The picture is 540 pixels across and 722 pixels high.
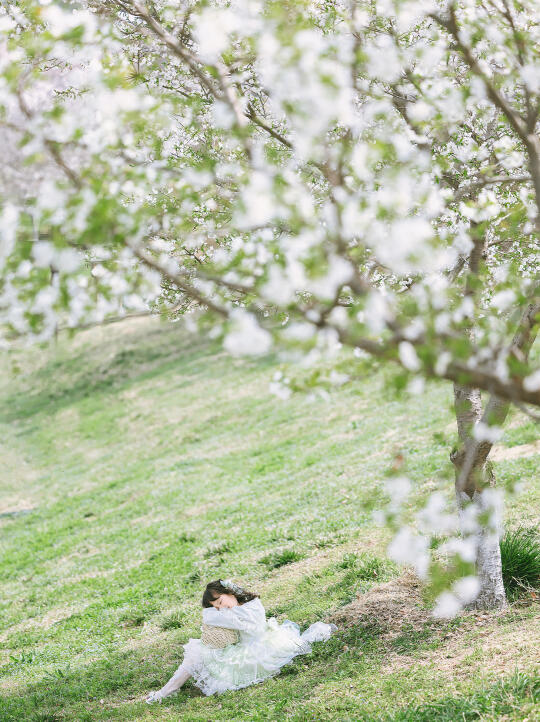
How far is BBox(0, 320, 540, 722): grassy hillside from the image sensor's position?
7.05 m

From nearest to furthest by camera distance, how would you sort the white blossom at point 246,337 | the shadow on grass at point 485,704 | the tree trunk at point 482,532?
the white blossom at point 246,337 → the shadow on grass at point 485,704 → the tree trunk at point 482,532

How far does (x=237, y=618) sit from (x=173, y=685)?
96 cm

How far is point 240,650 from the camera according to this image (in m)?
8.42

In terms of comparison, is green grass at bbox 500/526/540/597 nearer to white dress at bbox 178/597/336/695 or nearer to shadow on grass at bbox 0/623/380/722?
shadow on grass at bbox 0/623/380/722

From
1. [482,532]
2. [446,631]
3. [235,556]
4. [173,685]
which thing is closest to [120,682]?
[173,685]

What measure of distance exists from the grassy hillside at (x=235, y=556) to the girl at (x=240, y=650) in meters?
0.20

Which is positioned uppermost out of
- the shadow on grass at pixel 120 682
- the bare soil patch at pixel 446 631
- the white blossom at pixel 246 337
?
the white blossom at pixel 246 337

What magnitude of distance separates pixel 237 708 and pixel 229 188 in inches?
196

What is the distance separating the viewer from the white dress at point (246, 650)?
825cm

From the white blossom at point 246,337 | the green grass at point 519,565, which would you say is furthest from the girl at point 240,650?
the white blossom at point 246,337

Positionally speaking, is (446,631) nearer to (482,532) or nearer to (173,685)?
(482,532)

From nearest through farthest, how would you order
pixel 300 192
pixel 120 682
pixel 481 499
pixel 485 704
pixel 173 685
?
1. pixel 300 192
2. pixel 485 704
3. pixel 481 499
4. pixel 173 685
5. pixel 120 682

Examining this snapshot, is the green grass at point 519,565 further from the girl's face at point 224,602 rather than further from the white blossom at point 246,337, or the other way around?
the white blossom at point 246,337

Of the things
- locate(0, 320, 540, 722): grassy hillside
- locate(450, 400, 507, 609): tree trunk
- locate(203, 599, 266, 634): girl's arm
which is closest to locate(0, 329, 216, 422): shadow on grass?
locate(0, 320, 540, 722): grassy hillside
